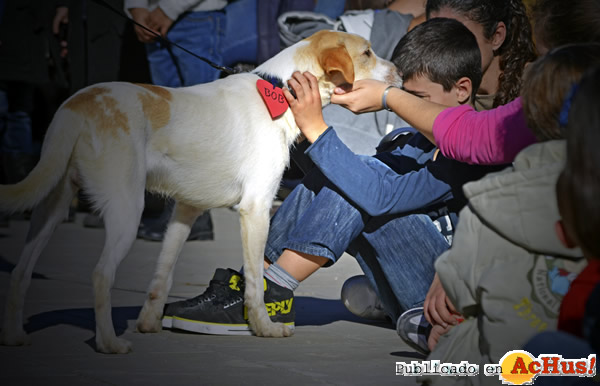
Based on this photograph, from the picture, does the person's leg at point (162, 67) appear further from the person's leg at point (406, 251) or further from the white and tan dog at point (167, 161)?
the person's leg at point (406, 251)

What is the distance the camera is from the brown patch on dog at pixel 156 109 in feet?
10.6

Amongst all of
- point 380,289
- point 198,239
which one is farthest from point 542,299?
point 198,239

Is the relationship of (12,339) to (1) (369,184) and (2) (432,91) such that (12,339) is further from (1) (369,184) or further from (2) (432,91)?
(2) (432,91)

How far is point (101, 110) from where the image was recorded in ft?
10.1

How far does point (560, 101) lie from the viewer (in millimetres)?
2062

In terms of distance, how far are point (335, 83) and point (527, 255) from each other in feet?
6.26

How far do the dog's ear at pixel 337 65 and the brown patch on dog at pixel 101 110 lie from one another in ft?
A: 3.37

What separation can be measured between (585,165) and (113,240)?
1912 millimetres

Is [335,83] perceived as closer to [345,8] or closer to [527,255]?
[527,255]

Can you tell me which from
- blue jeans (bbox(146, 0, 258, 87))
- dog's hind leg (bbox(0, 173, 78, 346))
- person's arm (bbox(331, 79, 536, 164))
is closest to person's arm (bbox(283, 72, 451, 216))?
person's arm (bbox(331, 79, 536, 164))

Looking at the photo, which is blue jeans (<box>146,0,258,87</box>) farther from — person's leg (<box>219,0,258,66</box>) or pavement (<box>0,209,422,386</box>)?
pavement (<box>0,209,422,386</box>)

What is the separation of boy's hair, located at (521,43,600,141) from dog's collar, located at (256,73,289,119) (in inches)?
61.5

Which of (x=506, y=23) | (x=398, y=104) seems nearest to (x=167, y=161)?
(x=398, y=104)

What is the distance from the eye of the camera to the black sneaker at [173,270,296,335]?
3.40 meters
